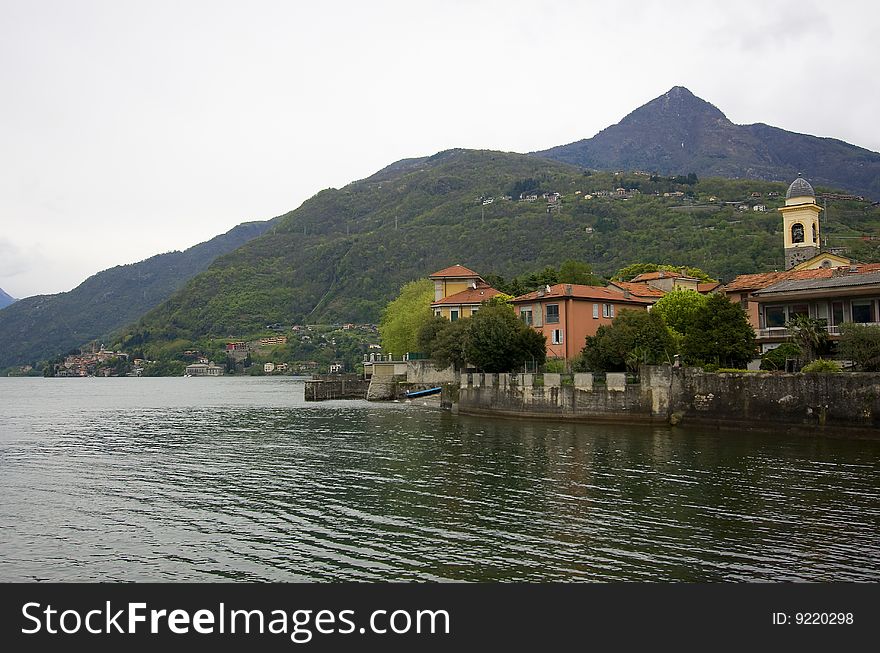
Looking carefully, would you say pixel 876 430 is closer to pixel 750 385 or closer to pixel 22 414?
pixel 750 385

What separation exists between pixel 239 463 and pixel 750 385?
29.2 m

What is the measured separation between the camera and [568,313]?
6538 centimetres

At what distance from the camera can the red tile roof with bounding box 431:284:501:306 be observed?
83000 mm

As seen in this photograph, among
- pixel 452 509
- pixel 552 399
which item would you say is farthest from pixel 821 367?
pixel 452 509

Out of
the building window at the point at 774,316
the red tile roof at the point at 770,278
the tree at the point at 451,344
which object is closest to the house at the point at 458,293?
the tree at the point at 451,344

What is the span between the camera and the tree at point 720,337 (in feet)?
171

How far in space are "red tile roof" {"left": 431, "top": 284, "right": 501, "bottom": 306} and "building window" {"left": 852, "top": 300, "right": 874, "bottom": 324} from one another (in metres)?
37.9

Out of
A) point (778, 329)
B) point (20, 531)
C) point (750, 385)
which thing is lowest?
point (20, 531)

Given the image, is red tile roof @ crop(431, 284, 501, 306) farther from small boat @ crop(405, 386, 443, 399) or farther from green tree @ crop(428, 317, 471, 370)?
small boat @ crop(405, 386, 443, 399)

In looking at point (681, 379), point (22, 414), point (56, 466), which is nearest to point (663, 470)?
point (681, 379)

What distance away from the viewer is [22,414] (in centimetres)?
8094

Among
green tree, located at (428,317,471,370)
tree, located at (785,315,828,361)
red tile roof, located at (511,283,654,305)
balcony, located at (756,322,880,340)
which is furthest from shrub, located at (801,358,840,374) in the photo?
green tree, located at (428,317,471,370)

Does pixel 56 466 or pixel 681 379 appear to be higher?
pixel 681 379
